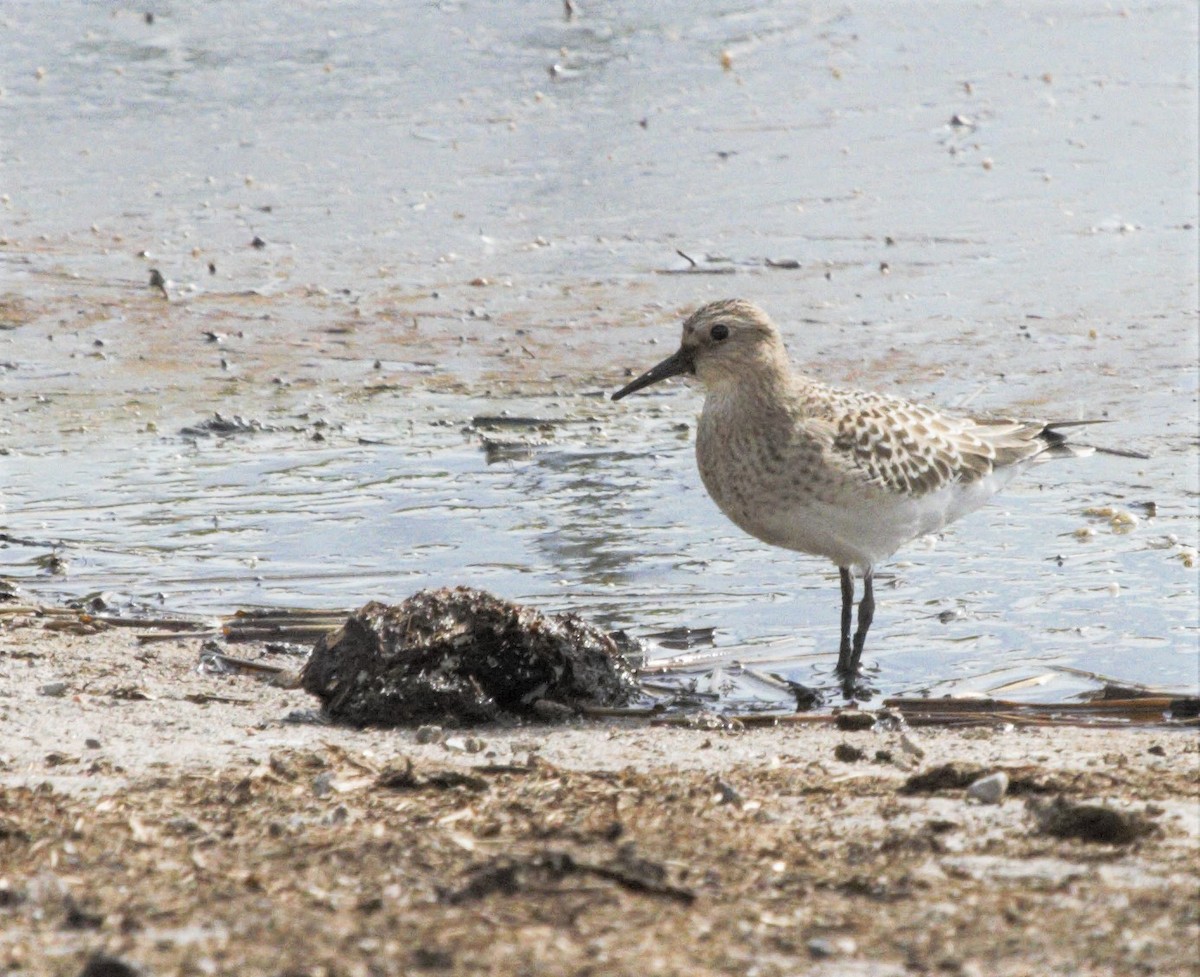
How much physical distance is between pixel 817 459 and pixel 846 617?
0.61m

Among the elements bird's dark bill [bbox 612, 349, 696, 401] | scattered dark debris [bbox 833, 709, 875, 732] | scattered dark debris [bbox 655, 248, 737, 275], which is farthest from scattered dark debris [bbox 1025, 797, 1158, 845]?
scattered dark debris [bbox 655, 248, 737, 275]

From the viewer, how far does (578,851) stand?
160 inches

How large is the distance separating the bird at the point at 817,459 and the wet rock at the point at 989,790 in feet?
7.07

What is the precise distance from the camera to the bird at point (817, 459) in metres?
7.22

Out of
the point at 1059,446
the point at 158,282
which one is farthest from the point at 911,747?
the point at 158,282

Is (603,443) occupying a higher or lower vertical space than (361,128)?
lower

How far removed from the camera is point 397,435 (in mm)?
9641

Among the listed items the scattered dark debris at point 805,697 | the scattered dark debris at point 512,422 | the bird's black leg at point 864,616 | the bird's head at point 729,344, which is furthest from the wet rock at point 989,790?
the scattered dark debris at point 512,422

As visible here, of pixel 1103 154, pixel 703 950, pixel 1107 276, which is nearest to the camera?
pixel 703 950

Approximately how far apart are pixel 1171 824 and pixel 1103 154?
11098 mm

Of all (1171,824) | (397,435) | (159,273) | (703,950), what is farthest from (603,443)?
(703,950)

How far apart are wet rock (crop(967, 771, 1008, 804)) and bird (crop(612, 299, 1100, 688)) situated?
216 cm

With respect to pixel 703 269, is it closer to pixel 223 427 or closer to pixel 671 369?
pixel 223 427

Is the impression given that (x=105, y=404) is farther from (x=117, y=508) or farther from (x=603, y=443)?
(x=603, y=443)
